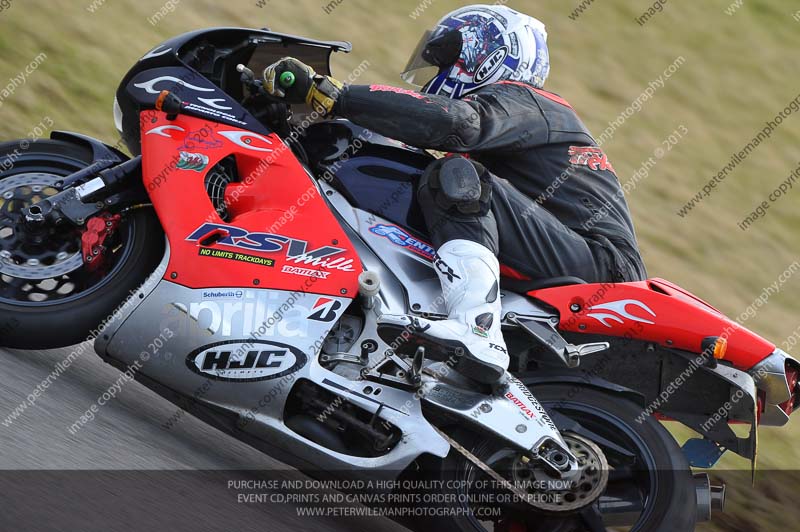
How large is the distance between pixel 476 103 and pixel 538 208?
18.3 inches

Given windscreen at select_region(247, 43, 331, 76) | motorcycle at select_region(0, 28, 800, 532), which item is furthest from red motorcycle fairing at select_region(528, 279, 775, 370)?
windscreen at select_region(247, 43, 331, 76)

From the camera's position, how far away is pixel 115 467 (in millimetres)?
3508

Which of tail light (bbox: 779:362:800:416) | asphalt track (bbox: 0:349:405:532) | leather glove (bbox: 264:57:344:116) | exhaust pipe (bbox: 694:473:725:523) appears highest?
tail light (bbox: 779:362:800:416)

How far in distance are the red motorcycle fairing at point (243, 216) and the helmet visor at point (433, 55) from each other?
0.84 metres

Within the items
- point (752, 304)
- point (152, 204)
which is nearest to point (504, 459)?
point (152, 204)

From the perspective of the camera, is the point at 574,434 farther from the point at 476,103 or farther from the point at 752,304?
the point at 752,304

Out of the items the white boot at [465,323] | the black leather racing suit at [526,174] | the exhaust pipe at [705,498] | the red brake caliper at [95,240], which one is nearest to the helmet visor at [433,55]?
the black leather racing suit at [526,174]

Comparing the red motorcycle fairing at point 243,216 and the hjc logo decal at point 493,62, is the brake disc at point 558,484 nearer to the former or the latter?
the red motorcycle fairing at point 243,216

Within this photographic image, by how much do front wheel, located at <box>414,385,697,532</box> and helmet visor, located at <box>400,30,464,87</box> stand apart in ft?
4.69

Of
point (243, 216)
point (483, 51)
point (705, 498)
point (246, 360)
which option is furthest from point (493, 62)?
point (705, 498)

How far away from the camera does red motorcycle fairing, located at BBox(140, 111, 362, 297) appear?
378cm

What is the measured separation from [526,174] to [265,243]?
1.08 meters

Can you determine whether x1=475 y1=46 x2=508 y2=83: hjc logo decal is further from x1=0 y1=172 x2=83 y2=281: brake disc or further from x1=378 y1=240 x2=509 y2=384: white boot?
x1=0 y1=172 x2=83 y2=281: brake disc

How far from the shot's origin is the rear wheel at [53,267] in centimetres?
380
